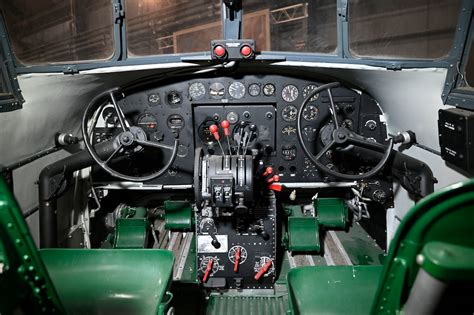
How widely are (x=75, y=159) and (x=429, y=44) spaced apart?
2.70 metres

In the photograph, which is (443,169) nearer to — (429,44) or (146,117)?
(429,44)

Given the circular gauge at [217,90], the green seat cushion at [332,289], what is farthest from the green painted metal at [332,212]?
the green seat cushion at [332,289]

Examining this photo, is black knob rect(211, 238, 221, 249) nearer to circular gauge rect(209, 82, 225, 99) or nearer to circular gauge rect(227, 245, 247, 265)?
circular gauge rect(227, 245, 247, 265)

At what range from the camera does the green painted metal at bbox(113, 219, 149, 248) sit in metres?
3.54

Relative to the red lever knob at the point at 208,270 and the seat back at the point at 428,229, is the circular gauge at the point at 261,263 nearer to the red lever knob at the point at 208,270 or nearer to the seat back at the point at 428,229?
the red lever knob at the point at 208,270

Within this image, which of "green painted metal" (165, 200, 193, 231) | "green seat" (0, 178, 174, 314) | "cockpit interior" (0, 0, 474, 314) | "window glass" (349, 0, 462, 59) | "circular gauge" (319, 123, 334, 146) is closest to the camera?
"green seat" (0, 178, 174, 314)

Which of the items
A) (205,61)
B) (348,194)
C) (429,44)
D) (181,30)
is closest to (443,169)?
(429,44)

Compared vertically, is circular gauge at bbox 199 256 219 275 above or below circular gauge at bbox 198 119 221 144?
below

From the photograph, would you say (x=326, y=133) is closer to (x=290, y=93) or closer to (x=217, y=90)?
(x=290, y=93)

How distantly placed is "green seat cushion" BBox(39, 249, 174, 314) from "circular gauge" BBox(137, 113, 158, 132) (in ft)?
5.45

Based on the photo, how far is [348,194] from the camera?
412 cm

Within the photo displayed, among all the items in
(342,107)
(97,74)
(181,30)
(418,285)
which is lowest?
(418,285)

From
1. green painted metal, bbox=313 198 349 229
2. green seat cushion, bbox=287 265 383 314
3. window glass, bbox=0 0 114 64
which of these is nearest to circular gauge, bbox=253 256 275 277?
green painted metal, bbox=313 198 349 229

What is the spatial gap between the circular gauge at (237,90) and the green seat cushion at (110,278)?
1.74 metres
